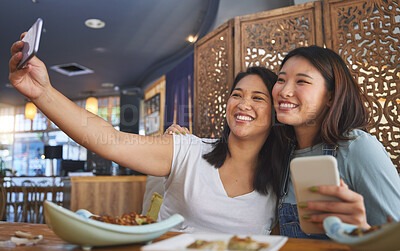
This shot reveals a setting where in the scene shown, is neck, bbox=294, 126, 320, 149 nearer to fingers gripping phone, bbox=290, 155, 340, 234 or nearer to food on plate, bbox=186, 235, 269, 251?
fingers gripping phone, bbox=290, 155, 340, 234

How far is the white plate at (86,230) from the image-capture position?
763mm

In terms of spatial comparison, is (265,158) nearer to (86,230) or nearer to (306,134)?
(306,134)

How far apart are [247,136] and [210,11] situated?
13.3 ft

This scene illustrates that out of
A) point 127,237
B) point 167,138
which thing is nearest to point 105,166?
point 167,138

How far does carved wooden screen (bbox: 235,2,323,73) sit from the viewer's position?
2.93 meters

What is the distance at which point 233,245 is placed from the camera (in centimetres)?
75

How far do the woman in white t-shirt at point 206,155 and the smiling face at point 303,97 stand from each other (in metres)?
0.20

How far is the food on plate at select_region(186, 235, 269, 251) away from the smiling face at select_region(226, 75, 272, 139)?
91 cm

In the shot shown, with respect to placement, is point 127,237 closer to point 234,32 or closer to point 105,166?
point 234,32

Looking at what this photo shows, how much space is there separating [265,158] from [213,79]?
2.01 metres

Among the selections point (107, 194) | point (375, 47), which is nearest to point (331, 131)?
point (375, 47)

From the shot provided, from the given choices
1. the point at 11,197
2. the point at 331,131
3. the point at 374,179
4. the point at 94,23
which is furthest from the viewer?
the point at 11,197

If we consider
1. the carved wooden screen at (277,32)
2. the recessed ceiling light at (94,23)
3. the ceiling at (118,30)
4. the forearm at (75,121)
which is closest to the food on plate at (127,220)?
the forearm at (75,121)

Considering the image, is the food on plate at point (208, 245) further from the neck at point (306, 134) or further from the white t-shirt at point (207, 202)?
the neck at point (306, 134)
